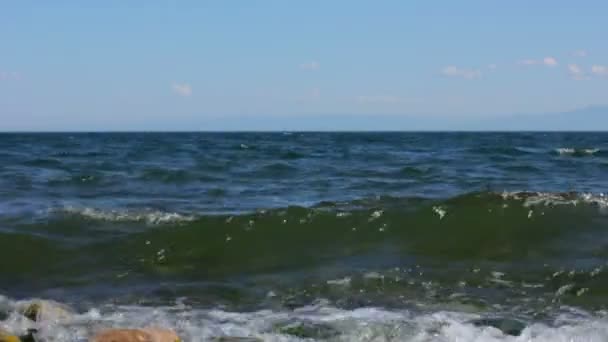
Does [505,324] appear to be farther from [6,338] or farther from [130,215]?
[130,215]

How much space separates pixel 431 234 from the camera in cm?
1386

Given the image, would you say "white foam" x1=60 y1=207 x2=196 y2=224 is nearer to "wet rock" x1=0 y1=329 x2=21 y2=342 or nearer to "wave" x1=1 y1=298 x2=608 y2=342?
"wave" x1=1 y1=298 x2=608 y2=342

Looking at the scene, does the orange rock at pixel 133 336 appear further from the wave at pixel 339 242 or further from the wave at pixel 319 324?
the wave at pixel 339 242

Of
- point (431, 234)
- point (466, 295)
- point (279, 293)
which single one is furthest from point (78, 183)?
point (466, 295)

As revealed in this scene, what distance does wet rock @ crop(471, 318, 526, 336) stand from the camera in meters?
7.92

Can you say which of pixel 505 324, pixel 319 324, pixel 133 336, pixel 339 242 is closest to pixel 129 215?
pixel 339 242

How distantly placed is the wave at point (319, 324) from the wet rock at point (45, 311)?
3 cm

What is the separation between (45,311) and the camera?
8320 mm

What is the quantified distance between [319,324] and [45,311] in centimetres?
290

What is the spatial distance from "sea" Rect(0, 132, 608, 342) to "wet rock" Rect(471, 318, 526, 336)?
0.02 meters

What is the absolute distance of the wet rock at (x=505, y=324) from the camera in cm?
792

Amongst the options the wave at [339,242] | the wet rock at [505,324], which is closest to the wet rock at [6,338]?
the wave at [339,242]

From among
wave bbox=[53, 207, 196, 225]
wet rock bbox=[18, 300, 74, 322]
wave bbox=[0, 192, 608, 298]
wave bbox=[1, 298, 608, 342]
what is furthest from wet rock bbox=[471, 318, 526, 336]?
wave bbox=[53, 207, 196, 225]

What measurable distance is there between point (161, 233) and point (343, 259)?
3554 mm
